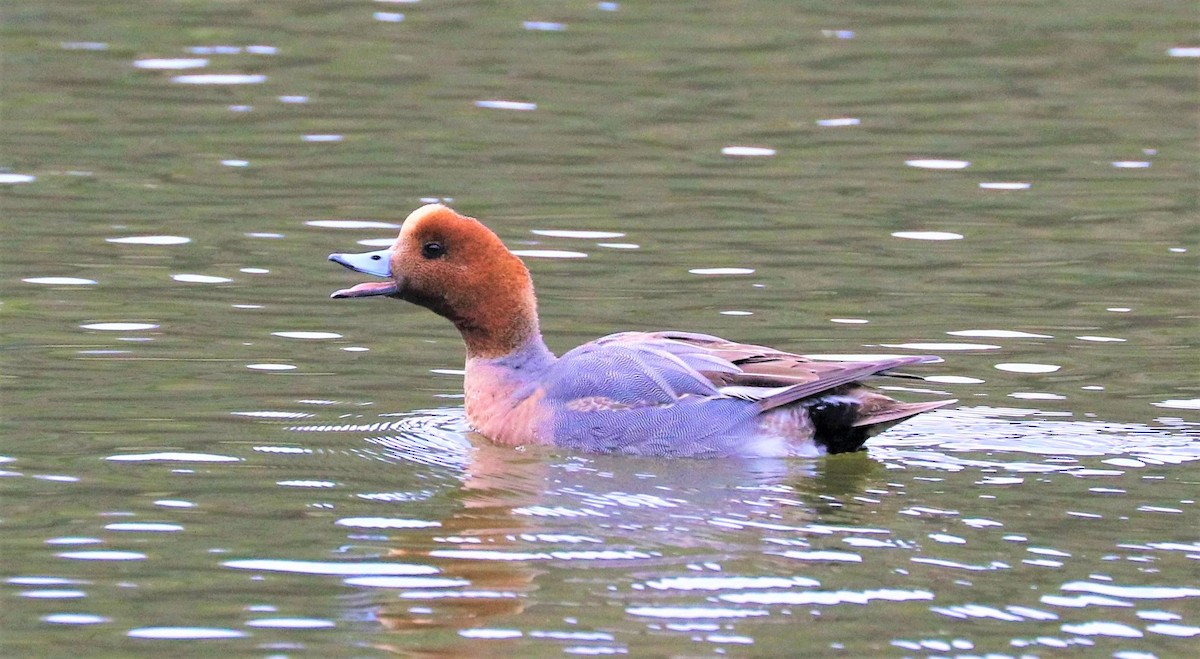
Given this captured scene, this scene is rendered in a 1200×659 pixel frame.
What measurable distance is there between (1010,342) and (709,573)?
12.5 feet

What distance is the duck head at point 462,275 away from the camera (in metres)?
9.05

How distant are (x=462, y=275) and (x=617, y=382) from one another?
0.89 m

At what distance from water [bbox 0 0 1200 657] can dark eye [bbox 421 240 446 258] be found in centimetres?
68

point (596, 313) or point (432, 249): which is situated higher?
point (432, 249)

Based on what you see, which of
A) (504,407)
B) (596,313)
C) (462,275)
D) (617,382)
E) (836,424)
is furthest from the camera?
(596,313)

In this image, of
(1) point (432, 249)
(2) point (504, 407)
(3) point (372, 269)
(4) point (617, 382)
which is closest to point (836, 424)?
(4) point (617, 382)

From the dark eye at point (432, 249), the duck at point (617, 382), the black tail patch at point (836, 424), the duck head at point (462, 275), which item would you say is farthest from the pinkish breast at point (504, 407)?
the black tail patch at point (836, 424)

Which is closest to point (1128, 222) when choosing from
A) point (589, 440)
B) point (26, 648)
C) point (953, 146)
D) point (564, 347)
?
point (953, 146)

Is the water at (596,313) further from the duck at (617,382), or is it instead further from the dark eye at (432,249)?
the dark eye at (432,249)

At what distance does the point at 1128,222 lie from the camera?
1268 centimetres

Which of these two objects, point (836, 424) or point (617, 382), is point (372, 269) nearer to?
point (617, 382)

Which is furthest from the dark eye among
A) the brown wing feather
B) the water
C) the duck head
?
the brown wing feather

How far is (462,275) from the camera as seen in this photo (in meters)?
9.06

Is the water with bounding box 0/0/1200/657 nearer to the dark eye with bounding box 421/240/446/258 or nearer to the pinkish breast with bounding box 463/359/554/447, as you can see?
the pinkish breast with bounding box 463/359/554/447
